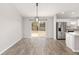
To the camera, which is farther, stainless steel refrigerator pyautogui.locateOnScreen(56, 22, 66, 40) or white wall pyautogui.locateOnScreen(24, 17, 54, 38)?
white wall pyautogui.locateOnScreen(24, 17, 54, 38)

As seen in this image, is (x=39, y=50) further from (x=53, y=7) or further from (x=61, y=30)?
(x=61, y=30)

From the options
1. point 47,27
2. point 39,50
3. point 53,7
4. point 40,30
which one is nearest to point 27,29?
point 40,30

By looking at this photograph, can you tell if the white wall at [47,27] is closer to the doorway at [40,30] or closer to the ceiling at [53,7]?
the doorway at [40,30]

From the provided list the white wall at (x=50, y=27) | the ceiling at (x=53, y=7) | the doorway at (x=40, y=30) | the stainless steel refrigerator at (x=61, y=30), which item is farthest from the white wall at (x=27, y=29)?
the ceiling at (x=53, y=7)

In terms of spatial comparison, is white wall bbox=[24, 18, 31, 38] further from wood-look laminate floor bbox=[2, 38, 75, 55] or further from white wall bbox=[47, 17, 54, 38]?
wood-look laminate floor bbox=[2, 38, 75, 55]

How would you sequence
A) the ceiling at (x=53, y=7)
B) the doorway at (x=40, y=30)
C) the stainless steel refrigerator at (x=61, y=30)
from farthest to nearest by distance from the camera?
the doorway at (x=40, y=30)
the stainless steel refrigerator at (x=61, y=30)
the ceiling at (x=53, y=7)

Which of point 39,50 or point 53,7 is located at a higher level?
point 53,7

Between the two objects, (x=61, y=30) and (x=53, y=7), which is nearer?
(x=53, y=7)

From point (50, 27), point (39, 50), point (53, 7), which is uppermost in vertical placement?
point (53, 7)

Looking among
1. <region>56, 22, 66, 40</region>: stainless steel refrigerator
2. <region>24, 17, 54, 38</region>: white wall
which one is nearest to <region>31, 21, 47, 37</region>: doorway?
<region>24, 17, 54, 38</region>: white wall

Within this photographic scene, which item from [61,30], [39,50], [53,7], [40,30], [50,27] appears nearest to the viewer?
[39,50]

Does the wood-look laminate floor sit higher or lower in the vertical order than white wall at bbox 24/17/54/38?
lower

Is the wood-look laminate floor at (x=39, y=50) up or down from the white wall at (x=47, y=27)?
down
